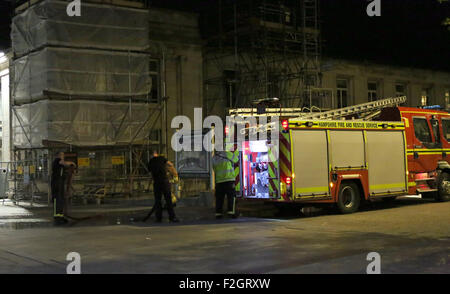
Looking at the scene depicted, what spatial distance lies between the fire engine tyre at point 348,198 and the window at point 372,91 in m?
18.9

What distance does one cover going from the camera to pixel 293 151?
13.7 meters

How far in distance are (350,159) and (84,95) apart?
945 centimetres

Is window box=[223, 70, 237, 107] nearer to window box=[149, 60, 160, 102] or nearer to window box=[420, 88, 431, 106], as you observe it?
window box=[149, 60, 160, 102]

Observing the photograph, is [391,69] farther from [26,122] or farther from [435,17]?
[26,122]

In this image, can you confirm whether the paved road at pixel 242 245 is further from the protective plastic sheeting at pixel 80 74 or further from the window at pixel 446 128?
the protective plastic sheeting at pixel 80 74

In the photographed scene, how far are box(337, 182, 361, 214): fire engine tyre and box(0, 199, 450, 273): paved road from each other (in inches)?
29.0

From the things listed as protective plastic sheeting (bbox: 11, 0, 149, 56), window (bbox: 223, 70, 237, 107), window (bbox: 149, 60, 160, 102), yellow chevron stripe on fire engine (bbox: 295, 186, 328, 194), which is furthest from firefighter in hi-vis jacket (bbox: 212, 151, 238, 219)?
window (bbox: 223, 70, 237, 107)

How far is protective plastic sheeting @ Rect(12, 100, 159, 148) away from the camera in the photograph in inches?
727

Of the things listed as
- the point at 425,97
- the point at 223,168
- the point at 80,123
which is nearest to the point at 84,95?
the point at 80,123

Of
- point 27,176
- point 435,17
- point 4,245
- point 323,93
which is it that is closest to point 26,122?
point 27,176

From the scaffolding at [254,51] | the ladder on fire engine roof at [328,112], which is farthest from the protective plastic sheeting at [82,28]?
the ladder on fire engine roof at [328,112]

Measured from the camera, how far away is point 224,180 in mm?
13836

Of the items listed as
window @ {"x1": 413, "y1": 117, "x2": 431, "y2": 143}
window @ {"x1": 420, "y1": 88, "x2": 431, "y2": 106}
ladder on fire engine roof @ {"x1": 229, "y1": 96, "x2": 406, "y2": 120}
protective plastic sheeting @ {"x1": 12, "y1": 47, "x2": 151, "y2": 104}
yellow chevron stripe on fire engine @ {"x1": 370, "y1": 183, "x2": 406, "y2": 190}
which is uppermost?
window @ {"x1": 420, "y1": 88, "x2": 431, "y2": 106}

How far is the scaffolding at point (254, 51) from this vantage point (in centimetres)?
2511
